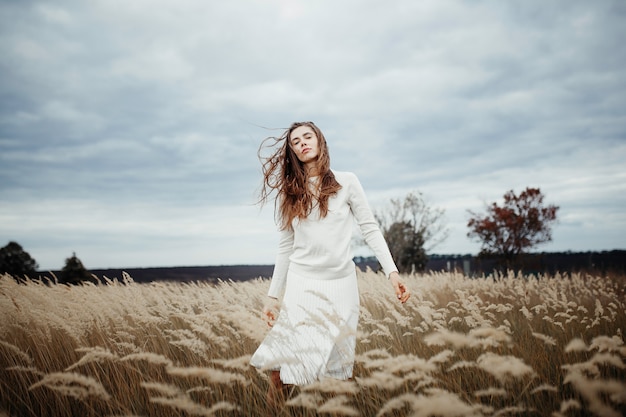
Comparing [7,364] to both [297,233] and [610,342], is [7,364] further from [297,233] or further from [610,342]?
[610,342]

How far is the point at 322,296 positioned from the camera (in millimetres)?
2617

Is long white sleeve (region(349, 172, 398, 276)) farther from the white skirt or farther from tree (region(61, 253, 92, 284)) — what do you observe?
tree (region(61, 253, 92, 284))

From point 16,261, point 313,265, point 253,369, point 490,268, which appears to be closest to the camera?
point 313,265

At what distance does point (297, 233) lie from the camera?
2838 millimetres

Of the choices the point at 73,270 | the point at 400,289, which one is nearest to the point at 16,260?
the point at 73,270

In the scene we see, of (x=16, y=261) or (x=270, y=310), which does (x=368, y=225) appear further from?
(x=16, y=261)

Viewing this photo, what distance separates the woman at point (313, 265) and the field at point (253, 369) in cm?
16

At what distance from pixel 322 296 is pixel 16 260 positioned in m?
24.0

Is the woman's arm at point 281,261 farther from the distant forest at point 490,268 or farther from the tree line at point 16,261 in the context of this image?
the tree line at point 16,261

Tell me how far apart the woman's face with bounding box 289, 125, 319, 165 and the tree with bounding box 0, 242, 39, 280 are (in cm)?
2246

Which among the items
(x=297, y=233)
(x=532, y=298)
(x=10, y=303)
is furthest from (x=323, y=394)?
(x=532, y=298)

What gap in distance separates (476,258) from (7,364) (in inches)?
975

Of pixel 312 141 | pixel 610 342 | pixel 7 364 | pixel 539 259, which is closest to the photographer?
pixel 610 342

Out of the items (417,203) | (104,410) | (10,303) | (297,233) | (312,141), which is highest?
(417,203)
